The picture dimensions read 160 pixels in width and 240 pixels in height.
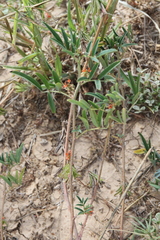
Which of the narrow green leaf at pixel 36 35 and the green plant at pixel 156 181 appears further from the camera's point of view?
the narrow green leaf at pixel 36 35

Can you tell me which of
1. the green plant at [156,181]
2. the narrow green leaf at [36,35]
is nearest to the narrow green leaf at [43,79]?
the narrow green leaf at [36,35]

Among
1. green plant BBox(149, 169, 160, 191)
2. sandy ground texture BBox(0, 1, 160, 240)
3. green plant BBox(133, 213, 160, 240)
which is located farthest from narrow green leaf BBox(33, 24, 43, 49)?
green plant BBox(133, 213, 160, 240)

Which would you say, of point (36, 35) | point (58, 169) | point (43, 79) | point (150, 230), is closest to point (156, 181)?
point (150, 230)

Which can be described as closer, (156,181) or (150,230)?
(150,230)

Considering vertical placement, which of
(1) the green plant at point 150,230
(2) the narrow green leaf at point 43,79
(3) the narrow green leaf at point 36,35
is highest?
(3) the narrow green leaf at point 36,35

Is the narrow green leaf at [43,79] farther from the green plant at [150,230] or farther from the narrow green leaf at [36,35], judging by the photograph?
the green plant at [150,230]

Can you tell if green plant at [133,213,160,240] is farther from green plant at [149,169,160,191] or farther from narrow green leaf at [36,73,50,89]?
narrow green leaf at [36,73,50,89]

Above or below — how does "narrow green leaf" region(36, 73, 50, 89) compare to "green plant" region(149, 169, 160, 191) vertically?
above

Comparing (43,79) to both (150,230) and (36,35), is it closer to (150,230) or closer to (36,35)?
(36,35)
